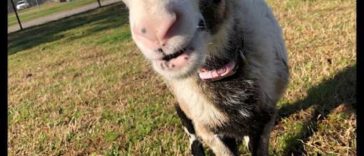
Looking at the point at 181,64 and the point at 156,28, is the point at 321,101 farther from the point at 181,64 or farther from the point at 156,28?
the point at 156,28

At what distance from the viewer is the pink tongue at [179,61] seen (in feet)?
7.84

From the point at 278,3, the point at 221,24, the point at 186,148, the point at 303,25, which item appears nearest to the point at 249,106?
the point at 221,24

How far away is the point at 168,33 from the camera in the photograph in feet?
7.37

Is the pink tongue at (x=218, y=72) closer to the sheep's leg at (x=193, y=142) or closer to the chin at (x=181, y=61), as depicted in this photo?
the chin at (x=181, y=61)

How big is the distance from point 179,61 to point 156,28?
0.24 metres

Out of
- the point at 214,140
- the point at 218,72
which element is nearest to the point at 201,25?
the point at 218,72

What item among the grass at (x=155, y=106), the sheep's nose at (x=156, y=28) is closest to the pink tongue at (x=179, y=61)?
the sheep's nose at (x=156, y=28)

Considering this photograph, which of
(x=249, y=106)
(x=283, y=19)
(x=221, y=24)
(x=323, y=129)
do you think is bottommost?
(x=283, y=19)

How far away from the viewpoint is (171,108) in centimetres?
544

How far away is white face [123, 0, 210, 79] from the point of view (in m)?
2.23

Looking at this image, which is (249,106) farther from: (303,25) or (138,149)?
(303,25)

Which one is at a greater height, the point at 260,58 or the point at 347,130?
the point at 260,58

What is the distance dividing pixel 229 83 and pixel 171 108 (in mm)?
2231

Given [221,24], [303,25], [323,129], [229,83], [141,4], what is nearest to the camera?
[141,4]
